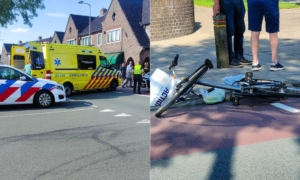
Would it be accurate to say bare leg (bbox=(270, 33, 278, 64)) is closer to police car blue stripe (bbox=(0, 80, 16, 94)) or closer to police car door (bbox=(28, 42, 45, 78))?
police car door (bbox=(28, 42, 45, 78))

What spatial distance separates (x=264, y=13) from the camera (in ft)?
9.95

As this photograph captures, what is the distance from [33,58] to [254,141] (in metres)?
7.76

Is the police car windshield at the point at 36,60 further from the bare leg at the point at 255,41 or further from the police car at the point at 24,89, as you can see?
the bare leg at the point at 255,41

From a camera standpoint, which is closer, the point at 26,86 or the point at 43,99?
the point at 26,86

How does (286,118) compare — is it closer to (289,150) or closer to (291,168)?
(289,150)

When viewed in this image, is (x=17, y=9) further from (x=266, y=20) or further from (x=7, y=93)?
(x=7, y=93)

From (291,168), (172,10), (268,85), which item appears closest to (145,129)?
(172,10)

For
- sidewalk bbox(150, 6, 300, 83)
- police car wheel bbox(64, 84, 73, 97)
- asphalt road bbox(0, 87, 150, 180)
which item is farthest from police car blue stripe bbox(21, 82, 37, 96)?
sidewalk bbox(150, 6, 300, 83)

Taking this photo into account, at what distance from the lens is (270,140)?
2057mm

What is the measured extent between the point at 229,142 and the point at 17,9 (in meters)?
2.09

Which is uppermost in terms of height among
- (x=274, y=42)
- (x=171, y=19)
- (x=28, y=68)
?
(x=171, y=19)

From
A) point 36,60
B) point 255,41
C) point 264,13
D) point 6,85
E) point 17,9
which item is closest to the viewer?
point 17,9

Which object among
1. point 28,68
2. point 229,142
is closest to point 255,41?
point 229,142

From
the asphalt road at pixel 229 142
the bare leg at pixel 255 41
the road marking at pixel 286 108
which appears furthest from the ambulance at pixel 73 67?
the road marking at pixel 286 108
